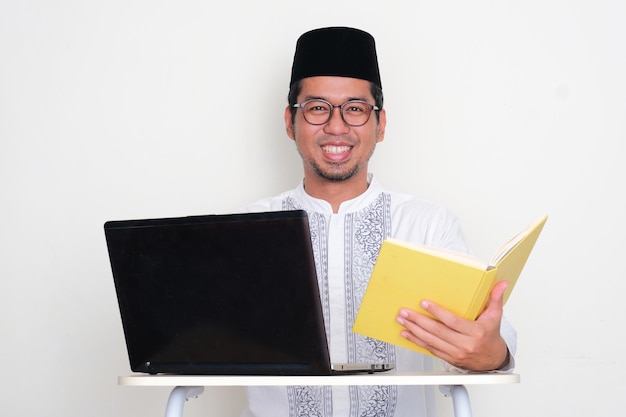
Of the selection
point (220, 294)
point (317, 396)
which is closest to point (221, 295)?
point (220, 294)

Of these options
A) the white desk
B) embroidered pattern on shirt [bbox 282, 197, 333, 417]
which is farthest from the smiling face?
the white desk

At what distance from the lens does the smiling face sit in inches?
92.7

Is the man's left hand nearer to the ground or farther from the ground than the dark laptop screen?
nearer to the ground

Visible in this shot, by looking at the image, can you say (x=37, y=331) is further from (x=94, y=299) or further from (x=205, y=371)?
(x=205, y=371)

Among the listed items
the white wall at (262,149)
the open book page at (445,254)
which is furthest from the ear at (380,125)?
the open book page at (445,254)

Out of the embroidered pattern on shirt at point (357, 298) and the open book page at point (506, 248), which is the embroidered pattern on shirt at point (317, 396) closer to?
the embroidered pattern on shirt at point (357, 298)

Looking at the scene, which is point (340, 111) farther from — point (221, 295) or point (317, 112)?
point (221, 295)

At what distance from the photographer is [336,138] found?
7.72 ft

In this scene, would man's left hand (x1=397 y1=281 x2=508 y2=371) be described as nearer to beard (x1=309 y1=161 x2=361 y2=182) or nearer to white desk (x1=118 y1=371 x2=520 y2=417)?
white desk (x1=118 y1=371 x2=520 y2=417)

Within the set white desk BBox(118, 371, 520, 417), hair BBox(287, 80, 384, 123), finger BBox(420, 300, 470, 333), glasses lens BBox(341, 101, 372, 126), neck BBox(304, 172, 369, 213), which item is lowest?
white desk BBox(118, 371, 520, 417)

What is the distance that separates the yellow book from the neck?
0.94 metres

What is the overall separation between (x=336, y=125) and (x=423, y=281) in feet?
3.32

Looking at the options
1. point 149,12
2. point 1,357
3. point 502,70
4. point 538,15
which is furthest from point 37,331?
point 538,15

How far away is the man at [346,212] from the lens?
7.33ft
